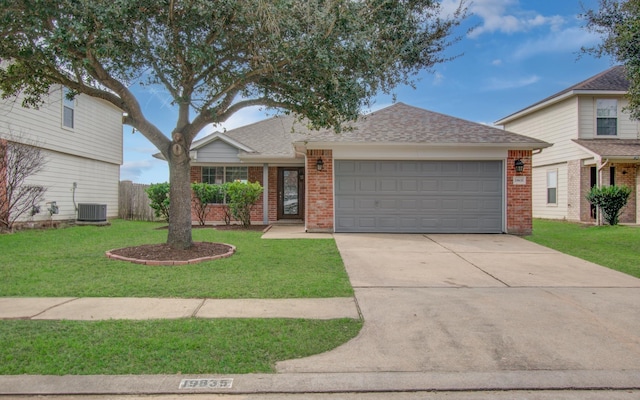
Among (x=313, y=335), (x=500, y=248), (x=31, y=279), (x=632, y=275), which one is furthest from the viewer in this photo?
(x=500, y=248)

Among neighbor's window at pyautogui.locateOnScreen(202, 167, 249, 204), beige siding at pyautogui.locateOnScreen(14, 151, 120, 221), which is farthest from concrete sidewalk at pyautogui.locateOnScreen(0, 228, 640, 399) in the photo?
beige siding at pyautogui.locateOnScreen(14, 151, 120, 221)

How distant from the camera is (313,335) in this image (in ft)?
13.8

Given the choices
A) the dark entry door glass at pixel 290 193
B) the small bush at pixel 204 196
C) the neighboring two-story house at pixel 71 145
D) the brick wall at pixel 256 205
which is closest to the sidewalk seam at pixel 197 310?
the neighboring two-story house at pixel 71 145

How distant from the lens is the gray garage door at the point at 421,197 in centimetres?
1278

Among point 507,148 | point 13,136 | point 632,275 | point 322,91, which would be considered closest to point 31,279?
point 322,91

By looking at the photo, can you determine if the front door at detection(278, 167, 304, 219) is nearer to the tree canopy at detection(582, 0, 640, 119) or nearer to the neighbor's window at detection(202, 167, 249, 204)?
the neighbor's window at detection(202, 167, 249, 204)

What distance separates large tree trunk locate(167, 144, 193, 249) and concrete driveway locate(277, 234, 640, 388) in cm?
353

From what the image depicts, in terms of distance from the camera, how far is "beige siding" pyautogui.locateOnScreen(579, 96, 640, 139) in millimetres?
17344

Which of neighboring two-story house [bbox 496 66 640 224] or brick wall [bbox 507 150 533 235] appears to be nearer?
brick wall [bbox 507 150 533 235]

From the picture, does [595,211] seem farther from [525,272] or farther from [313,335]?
[313,335]

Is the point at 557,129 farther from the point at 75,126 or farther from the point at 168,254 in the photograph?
the point at 75,126

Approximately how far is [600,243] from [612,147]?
7.48m

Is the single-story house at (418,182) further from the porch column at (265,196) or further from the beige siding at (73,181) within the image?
the beige siding at (73,181)

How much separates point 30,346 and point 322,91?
19.9 ft
